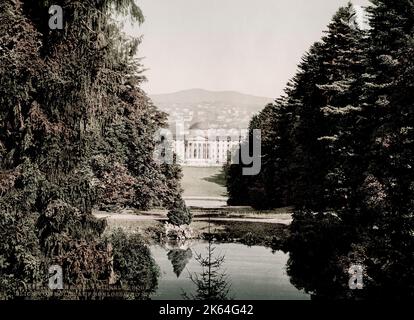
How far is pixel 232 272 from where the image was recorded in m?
24.2

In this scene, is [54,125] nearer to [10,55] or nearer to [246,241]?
[10,55]

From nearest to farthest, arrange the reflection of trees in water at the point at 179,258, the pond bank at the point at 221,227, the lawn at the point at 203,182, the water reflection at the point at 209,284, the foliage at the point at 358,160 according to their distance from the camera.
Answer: the water reflection at the point at 209,284 < the foliage at the point at 358,160 < the reflection of trees in water at the point at 179,258 < the pond bank at the point at 221,227 < the lawn at the point at 203,182

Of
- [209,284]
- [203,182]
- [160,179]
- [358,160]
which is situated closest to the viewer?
[209,284]

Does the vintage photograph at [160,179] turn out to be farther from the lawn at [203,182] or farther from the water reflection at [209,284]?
the lawn at [203,182]

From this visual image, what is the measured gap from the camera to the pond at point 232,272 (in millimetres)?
20406

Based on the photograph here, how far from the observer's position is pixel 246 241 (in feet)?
109

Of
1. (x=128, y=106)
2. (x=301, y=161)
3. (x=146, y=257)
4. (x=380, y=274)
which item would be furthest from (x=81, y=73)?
(x=128, y=106)

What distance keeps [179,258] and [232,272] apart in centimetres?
488

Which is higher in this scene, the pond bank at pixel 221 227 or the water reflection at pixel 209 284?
the water reflection at pixel 209 284

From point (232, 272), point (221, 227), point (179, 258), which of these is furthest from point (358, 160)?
point (221, 227)

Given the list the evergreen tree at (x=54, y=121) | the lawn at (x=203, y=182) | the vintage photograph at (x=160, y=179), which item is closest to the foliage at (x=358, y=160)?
the vintage photograph at (x=160, y=179)

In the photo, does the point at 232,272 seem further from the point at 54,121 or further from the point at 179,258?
the point at 54,121
